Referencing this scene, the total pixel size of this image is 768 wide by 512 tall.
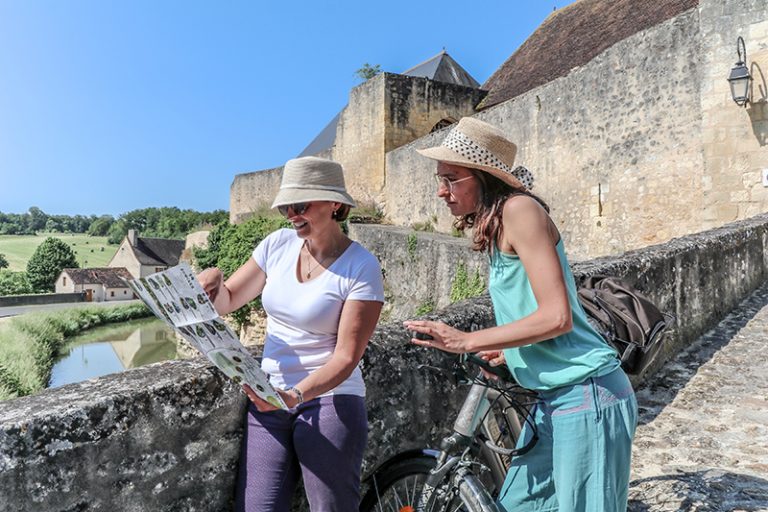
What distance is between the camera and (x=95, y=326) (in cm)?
4366

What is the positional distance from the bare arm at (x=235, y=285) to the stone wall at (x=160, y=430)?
0.26 m

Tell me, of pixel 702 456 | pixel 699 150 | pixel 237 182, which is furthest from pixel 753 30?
pixel 237 182

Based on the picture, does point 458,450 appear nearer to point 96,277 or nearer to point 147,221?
point 96,277

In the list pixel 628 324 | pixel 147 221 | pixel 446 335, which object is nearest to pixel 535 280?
pixel 446 335

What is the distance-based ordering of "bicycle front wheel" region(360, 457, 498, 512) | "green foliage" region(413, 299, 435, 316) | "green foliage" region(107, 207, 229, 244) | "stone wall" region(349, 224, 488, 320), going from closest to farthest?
"bicycle front wheel" region(360, 457, 498, 512), "stone wall" region(349, 224, 488, 320), "green foliage" region(413, 299, 435, 316), "green foliage" region(107, 207, 229, 244)

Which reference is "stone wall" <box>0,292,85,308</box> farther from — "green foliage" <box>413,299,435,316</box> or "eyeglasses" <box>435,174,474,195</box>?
"eyeglasses" <box>435,174,474,195</box>

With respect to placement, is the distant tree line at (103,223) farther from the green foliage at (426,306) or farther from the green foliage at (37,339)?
the green foliage at (426,306)

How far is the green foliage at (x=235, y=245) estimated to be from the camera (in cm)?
1830

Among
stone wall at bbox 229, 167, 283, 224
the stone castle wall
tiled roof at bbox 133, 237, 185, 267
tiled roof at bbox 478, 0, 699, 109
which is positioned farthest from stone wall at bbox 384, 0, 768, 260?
tiled roof at bbox 133, 237, 185, 267

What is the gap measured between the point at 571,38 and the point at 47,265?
69439 millimetres

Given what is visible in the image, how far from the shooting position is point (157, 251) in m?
58.2

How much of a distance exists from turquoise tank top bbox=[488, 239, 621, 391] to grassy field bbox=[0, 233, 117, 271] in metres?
83.5

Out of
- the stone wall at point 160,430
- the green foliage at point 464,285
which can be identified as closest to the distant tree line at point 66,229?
the green foliage at point 464,285

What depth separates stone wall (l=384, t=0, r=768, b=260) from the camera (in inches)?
332
